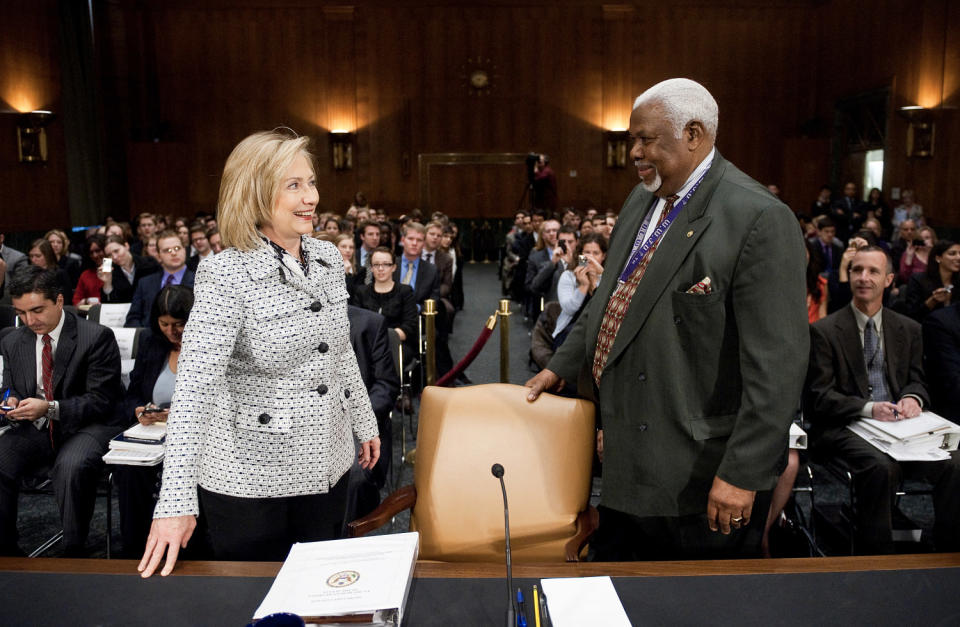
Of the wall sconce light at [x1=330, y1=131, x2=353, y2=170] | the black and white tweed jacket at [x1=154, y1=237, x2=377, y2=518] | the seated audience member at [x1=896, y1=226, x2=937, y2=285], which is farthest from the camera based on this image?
the wall sconce light at [x1=330, y1=131, x2=353, y2=170]

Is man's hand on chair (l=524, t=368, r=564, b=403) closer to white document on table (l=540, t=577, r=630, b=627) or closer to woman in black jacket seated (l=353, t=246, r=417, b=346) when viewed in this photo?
white document on table (l=540, t=577, r=630, b=627)

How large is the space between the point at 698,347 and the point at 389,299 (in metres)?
3.62

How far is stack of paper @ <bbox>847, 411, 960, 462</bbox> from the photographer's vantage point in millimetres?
3025

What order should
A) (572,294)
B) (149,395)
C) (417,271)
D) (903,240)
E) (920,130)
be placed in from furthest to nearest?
(920,130), (903,240), (417,271), (572,294), (149,395)

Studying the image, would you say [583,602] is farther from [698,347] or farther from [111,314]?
[111,314]

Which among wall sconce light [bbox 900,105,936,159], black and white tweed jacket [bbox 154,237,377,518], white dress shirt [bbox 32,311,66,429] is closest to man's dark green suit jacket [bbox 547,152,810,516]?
black and white tweed jacket [bbox 154,237,377,518]

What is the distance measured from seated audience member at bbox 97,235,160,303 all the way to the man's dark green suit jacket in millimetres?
5220

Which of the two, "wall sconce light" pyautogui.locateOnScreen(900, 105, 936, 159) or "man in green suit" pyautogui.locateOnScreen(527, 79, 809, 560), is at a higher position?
"wall sconce light" pyautogui.locateOnScreen(900, 105, 936, 159)

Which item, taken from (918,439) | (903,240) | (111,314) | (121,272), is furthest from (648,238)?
(903,240)

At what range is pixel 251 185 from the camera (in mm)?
1705

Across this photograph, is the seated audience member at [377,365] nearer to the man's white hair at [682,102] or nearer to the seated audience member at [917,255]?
the man's white hair at [682,102]

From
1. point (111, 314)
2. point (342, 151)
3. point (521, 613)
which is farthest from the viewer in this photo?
point (342, 151)

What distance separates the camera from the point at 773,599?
4.52ft

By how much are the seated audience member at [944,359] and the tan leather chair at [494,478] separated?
7.91 ft
